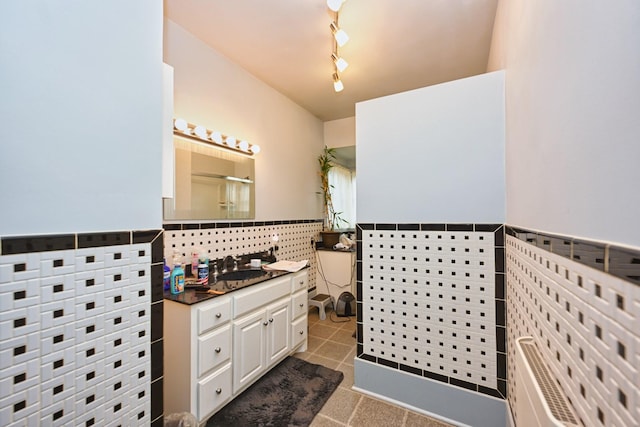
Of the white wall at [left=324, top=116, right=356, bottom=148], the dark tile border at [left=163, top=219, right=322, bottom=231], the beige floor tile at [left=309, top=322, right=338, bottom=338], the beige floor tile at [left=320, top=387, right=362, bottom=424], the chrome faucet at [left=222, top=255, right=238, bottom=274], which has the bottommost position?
the beige floor tile at [left=320, top=387, right=362, bottom=424]

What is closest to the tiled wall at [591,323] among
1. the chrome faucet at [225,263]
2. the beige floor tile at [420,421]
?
the beige floor tile at [420,421]

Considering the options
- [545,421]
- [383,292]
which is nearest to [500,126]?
[383,292]

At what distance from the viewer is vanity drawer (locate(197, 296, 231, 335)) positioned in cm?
137

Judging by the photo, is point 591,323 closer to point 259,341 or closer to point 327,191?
point 259,341

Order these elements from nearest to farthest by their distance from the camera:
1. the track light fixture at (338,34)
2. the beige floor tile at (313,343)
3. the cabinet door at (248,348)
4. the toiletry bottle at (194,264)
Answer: the cabinet door at (248,348)
the track light fixture at (338,34)
the toiletry bottle at (194,264)
the beige floor tile at (313,343)

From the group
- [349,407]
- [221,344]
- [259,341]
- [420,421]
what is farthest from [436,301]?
[221,344]

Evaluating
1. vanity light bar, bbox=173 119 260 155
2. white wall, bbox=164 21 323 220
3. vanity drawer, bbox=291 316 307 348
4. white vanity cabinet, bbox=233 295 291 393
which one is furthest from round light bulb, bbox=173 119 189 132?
vanity drawer, bbox=291 316 307 348

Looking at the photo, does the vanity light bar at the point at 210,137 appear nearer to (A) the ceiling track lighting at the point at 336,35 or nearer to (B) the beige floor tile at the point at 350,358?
(A) the ceiling track lighting at the point at 336,35

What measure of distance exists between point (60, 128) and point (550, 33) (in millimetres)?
1465

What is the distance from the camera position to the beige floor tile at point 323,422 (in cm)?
146

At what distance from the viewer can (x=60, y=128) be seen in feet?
2.33

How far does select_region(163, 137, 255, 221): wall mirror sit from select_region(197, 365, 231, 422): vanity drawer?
1.08 meters

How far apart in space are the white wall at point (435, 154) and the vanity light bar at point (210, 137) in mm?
1143

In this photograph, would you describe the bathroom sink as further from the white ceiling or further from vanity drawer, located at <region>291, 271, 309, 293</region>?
the white ceiling
